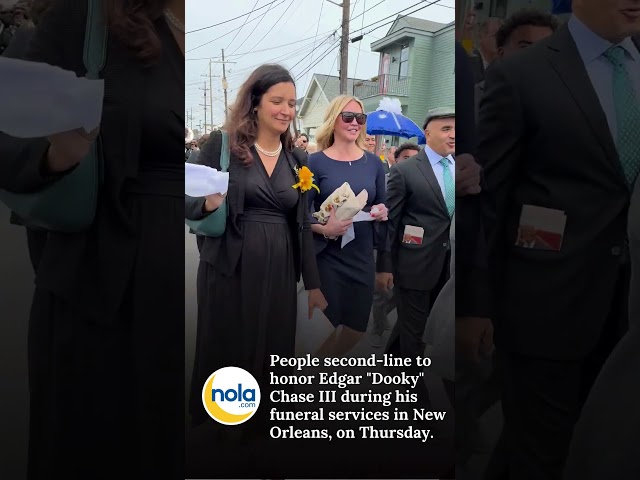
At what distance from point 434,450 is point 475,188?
3.35ft

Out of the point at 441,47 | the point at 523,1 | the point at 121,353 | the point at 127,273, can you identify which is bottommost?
the point at 121,353

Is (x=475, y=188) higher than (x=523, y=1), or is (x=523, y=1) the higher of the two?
(x=523, y=1)

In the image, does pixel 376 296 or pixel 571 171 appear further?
pixel 376 296

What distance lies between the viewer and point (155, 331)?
1694mm

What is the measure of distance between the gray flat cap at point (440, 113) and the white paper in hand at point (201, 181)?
792 millimetres

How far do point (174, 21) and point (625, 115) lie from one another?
159 centimetres

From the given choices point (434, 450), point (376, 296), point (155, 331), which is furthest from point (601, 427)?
point (155, 331)

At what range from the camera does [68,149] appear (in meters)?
1.53

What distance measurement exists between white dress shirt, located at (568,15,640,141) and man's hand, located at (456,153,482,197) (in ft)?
1.54

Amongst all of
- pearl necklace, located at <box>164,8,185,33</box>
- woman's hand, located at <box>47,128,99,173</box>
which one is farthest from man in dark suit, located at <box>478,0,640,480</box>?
woman's hand, located at <box>47,128,99,173</box>

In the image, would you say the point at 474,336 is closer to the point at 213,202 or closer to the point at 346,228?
the point at 346,228

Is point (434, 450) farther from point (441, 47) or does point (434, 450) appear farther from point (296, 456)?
point (441, 47)

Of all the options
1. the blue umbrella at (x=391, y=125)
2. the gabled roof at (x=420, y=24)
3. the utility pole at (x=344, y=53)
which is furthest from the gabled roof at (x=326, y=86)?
the gabled roof at (x=420, y=24)

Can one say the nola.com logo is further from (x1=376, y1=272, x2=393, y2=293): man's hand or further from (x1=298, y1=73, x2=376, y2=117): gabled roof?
(x1=298, y1=73, x2=376, y2=117): gabled roof
